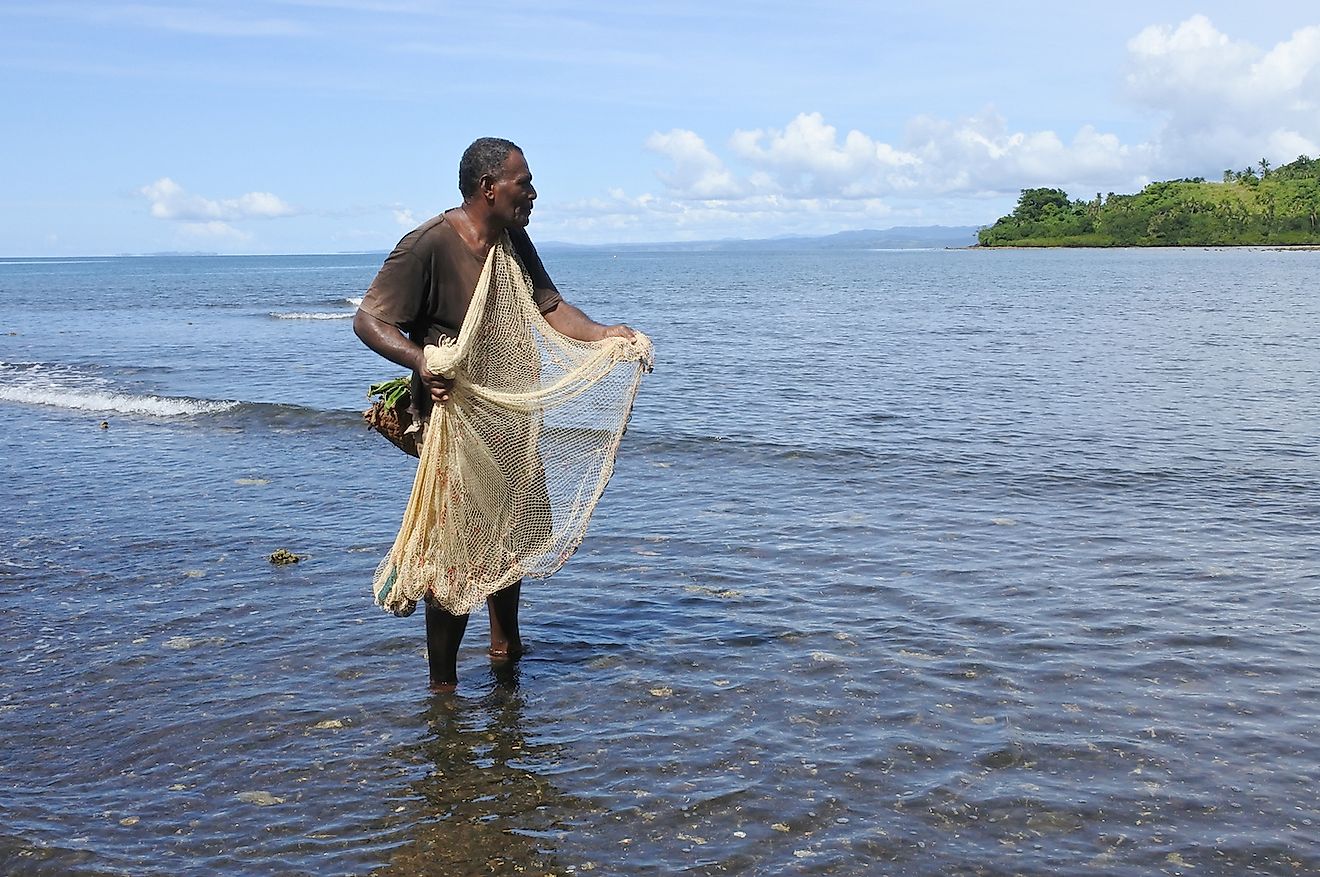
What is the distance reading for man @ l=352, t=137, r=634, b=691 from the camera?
530cm

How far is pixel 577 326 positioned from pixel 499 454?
30.1 inches

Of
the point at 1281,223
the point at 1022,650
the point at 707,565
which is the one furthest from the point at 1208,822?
the point at 1281,223

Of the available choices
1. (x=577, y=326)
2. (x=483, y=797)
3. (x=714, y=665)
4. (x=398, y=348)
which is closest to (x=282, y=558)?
(x=714, y=665)

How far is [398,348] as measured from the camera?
17.3 feet

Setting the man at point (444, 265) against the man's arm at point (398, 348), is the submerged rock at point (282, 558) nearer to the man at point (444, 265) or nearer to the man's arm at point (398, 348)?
the man at point (444, 265)

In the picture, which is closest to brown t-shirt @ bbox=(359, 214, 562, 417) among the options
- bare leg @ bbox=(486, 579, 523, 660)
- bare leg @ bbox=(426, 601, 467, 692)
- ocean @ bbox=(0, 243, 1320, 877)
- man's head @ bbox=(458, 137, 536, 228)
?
man's head @ bbox=(458, 137, 536, 228)

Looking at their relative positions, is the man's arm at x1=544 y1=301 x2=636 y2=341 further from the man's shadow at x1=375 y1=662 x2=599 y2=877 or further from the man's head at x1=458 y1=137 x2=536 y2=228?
the man's shadow at x1=375 y1=662 x2=599 y2=877

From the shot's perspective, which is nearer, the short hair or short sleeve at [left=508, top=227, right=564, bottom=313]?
the short hair

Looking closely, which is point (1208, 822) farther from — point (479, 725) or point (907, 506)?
point (907, 506)

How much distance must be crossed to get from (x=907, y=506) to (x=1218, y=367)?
13961 mm

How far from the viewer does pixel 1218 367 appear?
21.8 metres

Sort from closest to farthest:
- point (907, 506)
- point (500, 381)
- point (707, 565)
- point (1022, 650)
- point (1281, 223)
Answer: point (500, 381) < point (1022, 650) < point (707, 565) < point (907, 506) < point (1281, 223)

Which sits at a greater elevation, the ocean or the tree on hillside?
the tree on hillside

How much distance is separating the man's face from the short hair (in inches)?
1.1
